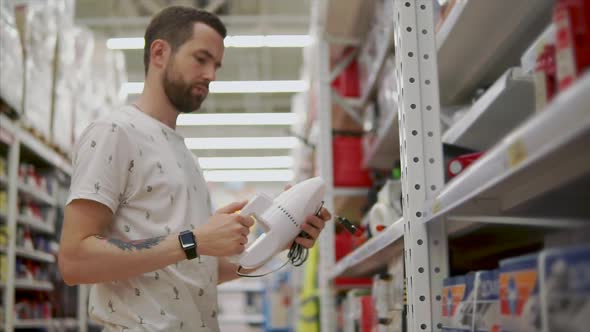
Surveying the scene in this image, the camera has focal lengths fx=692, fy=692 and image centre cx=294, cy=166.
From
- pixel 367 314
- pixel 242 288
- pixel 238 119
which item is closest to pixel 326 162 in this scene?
pixel 367 314

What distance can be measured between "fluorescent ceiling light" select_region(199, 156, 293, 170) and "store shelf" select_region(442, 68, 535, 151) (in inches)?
406

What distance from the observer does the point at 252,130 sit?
464 inches

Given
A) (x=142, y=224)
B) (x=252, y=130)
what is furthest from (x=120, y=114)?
(x=252, y=130)

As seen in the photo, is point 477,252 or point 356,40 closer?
Result: point 477,252

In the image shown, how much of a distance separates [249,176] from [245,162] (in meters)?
0.93

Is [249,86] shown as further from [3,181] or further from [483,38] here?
[483,38]

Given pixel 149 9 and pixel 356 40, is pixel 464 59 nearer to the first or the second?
pixel 356 40

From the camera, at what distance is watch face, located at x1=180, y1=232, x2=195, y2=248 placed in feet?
5.42

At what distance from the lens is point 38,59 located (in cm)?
401

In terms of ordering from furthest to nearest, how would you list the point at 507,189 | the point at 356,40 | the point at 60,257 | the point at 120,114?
the point at 356,40 < the point at 120,114 < the point at 60,257 < the point at 507,189

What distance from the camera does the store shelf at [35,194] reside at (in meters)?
3.82

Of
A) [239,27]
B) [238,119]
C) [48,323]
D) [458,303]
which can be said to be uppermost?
[239,27]

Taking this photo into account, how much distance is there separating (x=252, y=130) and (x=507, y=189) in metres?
10.8

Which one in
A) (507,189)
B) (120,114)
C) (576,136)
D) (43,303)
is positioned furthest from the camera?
(43,303)
